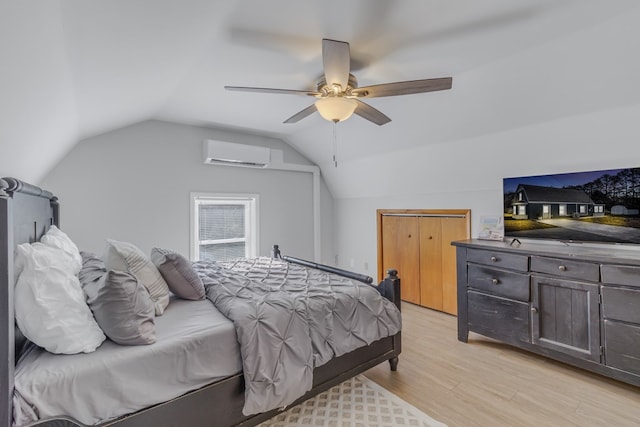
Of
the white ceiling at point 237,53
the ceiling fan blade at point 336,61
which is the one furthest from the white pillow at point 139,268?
the ceiling fan blade at point 336,61

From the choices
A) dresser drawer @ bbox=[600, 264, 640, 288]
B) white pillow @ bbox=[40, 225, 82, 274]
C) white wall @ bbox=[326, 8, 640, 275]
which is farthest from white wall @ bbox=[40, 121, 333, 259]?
dresser drawer @ bbox=[600, 264, 640, 288]

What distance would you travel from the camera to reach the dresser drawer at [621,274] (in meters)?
2.09

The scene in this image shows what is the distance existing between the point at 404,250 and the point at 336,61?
3.09 m

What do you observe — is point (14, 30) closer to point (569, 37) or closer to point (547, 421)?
point (569, 37)

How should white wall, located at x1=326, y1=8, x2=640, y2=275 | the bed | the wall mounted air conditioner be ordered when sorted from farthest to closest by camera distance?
the wall mounted air conditioner < white wall, located at x1=326, y1=8, x2=640, y2=275 < the bed

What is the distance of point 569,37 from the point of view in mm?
2010

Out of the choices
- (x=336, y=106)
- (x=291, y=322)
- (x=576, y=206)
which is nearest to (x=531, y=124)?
(x=576, y=206)

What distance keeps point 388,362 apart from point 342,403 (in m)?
0.66

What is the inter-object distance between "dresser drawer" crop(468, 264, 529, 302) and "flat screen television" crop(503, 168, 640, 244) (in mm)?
558

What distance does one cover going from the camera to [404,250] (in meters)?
4.40

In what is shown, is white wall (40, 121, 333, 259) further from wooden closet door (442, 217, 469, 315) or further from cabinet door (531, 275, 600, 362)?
cabinet door (531, 275, 600, 362)

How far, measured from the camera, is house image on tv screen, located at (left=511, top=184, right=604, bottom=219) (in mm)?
2631

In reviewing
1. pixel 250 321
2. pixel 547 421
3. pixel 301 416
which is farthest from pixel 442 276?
pixel 250 321

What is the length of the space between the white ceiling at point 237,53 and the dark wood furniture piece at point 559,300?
3.82ft
